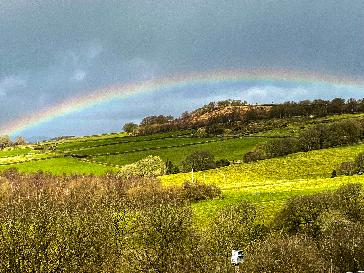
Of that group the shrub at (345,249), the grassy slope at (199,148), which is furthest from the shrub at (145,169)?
the shrub at (345,249)

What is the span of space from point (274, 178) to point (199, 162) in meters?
36.8

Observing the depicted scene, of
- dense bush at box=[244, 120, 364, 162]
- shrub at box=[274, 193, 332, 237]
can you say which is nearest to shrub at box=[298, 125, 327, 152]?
dense bush at box=[244, 120, 364, 162]

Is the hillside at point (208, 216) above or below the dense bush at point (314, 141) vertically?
below

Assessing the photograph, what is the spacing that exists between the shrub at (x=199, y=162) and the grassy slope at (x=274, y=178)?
49.5 ft

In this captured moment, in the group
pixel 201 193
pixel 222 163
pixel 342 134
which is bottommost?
pixel 201 193

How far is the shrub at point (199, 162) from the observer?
150 m

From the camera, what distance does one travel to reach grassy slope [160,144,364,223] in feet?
291

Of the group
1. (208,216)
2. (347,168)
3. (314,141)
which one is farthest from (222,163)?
(208,216)

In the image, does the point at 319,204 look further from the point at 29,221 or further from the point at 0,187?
the point at 0,187

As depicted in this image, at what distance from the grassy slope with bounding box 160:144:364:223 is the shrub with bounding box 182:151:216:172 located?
1508 centimetres

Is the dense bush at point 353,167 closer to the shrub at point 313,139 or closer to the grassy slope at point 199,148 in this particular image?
the shrub at point 313,139

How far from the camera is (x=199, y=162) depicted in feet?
496

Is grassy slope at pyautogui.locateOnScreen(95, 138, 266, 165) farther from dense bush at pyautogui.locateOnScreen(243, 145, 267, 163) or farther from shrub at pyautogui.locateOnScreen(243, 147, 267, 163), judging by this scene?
shrub at pyautogui.locateOnScreen(243, 147, 267, 163)

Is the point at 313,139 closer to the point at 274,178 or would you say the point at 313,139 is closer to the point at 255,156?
the point at 255,156
